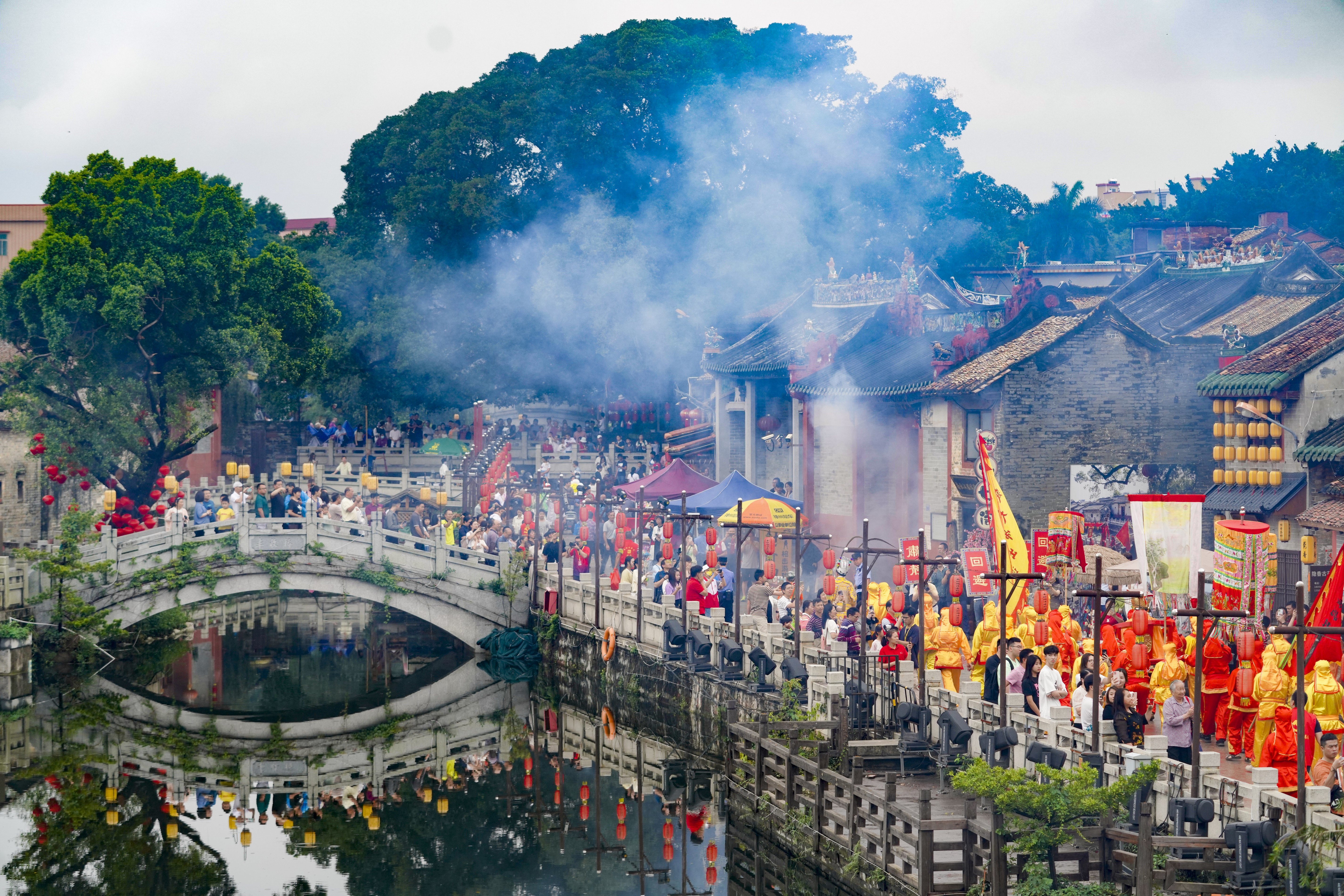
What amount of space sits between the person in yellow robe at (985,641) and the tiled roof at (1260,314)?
536 inches

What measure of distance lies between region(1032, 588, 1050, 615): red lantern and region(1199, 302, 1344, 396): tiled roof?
10118 millimetres

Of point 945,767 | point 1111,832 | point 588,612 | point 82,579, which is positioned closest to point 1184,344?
point 588,612

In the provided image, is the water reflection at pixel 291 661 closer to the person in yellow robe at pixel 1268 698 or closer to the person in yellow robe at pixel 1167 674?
the person in yellow robe at pixel 1167 674

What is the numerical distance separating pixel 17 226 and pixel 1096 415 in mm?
43762

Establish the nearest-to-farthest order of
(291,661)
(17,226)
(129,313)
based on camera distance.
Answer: (129,313), (291,661), (17,226)

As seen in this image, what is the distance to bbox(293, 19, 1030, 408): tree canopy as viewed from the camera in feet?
143

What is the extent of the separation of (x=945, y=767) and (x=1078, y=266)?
3175cm

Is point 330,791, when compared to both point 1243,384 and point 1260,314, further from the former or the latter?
point 1260,314

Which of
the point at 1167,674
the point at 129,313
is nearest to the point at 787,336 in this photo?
the point at 129,313

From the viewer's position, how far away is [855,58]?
45688 mm

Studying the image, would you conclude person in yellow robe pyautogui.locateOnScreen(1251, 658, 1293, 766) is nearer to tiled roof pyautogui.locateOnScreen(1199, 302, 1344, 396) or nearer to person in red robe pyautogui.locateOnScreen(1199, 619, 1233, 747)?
person in red robe pyautogui.locateOnScreen(1199, 619, 1233, 747)

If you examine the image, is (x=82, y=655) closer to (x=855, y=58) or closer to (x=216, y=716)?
(x=216, y=716)

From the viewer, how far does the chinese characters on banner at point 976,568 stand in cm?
2062

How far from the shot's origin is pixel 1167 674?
1597cm
